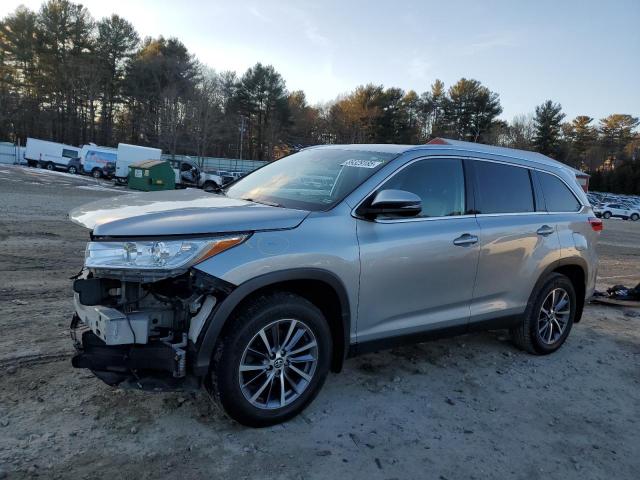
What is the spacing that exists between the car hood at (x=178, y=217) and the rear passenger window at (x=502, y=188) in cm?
177

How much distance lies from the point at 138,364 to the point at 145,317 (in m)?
0.26

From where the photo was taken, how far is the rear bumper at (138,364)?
2742 millimetres

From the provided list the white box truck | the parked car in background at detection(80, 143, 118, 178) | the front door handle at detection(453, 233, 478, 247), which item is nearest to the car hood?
the front door handle at detection(453, 233, 478, 247)

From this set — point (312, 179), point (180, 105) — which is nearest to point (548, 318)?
point (312, 179)

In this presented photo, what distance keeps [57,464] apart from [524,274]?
3.75 meters

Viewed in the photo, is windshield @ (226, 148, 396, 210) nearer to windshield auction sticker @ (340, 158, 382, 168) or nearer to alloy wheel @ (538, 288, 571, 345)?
windshield auction sticker @ (340, 158, 382, 168)

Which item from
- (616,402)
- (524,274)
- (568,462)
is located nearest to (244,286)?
(568,462)

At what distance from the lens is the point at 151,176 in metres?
27.4

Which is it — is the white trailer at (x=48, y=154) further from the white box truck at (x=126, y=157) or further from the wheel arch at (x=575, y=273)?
the wheel arch at (x=575, y=273)

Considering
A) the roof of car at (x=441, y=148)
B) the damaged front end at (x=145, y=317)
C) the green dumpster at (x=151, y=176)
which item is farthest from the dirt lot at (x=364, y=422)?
the green dumpster at (x=151, y=176)

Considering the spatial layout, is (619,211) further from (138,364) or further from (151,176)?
(138,364)

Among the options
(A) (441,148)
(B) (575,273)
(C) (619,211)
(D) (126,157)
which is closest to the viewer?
(A) (441,148)

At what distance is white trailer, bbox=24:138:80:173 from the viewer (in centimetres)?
4447

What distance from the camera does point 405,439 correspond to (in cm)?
317
